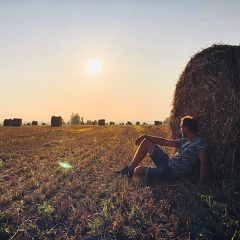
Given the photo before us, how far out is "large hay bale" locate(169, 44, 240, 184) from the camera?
21.3ft

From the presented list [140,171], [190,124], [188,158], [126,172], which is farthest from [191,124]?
[126,172]

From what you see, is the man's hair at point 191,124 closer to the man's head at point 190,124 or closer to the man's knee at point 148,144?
the man's head at point 190,124

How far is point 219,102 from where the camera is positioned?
677 centimetres

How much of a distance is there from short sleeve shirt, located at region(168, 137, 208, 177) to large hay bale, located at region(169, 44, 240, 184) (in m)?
0.34

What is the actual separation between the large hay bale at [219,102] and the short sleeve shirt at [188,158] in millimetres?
344

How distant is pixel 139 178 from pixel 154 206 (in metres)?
2.03

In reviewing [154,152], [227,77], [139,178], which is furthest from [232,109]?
[139,178]

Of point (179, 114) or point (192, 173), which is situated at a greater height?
point (179, 114)

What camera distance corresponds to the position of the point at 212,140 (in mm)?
6863

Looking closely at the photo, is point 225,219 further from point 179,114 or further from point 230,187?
point 179,114

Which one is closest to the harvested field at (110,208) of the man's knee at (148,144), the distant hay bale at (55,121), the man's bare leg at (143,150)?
the man's bare leg at (143,150)

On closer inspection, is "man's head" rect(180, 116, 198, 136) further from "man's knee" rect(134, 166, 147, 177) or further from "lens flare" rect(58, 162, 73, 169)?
"lens flare" rect(58, 162, 73, 169)

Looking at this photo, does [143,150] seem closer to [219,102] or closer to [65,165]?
[219,102]

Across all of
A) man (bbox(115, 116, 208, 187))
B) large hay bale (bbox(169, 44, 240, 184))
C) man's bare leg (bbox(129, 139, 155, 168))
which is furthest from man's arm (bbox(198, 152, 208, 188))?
man's bare leg (bbox(129, 139, 155, 168))
